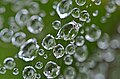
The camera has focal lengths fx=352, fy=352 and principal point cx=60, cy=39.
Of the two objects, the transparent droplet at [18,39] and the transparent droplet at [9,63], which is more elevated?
the transparent droplet at [18,39]

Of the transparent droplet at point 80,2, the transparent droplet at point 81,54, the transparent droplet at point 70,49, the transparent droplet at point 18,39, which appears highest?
the transparent droplet at point 80,2

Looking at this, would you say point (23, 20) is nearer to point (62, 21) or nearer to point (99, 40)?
point (62, 21)

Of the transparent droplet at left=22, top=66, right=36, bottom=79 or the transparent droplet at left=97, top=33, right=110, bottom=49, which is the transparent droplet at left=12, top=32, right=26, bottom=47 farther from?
the transparent droplet at left=97, top=33, right=110, bottom=49

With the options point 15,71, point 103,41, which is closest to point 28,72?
point 15,71

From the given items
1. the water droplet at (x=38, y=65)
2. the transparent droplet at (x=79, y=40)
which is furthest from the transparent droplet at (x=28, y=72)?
the transparent droplet at (x=79, y=40)

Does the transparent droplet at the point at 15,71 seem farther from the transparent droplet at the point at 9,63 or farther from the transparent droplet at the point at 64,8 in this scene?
the transparent droplet at the point at 64,8

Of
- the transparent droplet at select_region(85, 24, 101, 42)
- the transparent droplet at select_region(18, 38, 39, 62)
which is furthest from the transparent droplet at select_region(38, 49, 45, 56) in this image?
the transparent droplet at select_region(85, 24, 101, 42)
